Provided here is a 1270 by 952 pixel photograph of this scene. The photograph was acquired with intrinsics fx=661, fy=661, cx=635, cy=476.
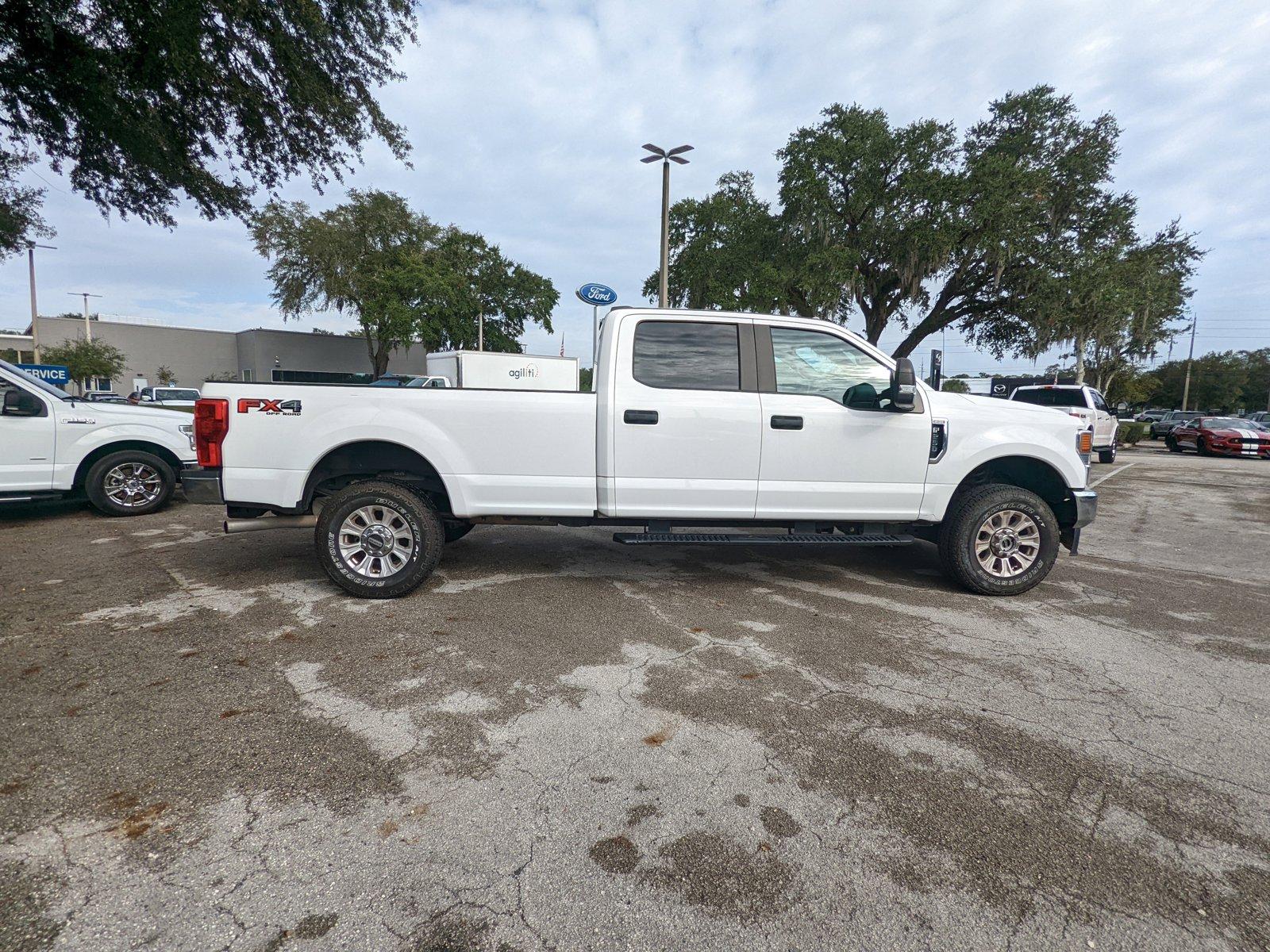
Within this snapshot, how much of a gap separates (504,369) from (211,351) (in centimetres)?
3969

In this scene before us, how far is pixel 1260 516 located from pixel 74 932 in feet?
42.7

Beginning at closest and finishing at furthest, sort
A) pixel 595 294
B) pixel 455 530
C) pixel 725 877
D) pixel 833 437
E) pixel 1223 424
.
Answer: pixel 725 877 < pixel 833 437 < pixel 455 530 < pixel 595 294 < pixel 1223 424

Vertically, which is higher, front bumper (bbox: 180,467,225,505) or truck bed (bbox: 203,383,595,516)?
truck bed (bbox: 203,383,595,516)

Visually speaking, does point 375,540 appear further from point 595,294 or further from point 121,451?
point 595,294

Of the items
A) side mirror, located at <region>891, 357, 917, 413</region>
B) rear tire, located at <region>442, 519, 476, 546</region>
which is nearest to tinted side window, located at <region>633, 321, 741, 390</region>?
side mirror, located at <region>891, 357, 917, 413</region>

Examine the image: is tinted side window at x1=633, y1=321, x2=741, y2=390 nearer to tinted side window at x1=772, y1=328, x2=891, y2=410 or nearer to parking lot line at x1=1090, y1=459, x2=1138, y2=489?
tinted side window at x1=772, y1=328, x2=891, y2=410

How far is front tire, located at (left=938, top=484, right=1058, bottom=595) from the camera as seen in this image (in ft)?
16.2

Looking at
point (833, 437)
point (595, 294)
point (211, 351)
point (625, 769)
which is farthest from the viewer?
point (211, 351)

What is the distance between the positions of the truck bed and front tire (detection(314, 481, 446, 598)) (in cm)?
28

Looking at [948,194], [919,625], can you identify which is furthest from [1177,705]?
[948,194]

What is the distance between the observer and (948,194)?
21344 mm

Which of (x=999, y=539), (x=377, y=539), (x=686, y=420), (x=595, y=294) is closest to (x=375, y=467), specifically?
(x=377, y=539)

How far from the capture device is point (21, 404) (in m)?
6.96

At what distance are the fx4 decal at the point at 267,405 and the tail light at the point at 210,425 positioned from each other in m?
0.10
